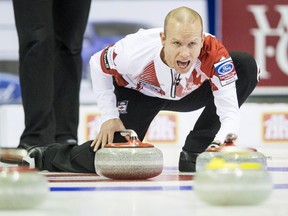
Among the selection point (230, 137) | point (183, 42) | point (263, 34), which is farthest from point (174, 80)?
point (263, 34)

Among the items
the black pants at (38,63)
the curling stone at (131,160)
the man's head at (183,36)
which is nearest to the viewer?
the curling stone at (131,160)

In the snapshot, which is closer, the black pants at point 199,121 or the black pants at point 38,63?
the black pants at point 199,121

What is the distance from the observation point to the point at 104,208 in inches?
62.4

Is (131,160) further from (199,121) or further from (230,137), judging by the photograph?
(199,121)

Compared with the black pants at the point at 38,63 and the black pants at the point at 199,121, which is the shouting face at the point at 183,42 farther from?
the black pants at the point at 38,63

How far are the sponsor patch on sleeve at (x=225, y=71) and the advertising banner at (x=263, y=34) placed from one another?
2977 mm

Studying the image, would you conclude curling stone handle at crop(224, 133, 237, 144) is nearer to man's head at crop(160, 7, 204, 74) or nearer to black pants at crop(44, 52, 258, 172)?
man's head at crop(160, 7, 204, 74)

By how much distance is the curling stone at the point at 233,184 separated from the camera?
1.50m

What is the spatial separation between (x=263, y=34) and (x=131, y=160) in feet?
11.3

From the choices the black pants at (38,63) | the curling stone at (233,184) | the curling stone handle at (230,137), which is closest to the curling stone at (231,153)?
the curling stone handle at (230,137)

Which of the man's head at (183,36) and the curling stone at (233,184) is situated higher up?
the man's head at (183,36)

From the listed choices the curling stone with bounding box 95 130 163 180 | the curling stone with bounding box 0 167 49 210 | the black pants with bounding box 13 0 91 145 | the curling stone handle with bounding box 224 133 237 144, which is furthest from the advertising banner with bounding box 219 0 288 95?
the curling stone with bounding box 0 167 49 210

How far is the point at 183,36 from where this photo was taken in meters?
2.51

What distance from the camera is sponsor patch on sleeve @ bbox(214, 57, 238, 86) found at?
8.64 feet
